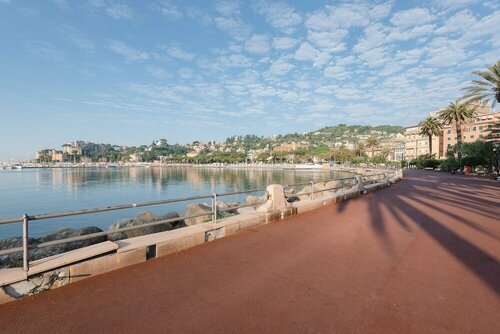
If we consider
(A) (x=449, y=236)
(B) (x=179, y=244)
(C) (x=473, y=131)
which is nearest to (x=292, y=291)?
(B) (x=179, y=244)

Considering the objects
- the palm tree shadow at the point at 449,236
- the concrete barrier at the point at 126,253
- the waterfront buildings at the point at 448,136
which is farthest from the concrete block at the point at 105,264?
the waterfront buildings at the point at 448,136

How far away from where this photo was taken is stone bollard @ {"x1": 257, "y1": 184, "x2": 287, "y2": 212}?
8969 millimetres

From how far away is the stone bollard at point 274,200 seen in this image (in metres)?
8.97

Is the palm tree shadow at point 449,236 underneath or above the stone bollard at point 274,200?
underneath

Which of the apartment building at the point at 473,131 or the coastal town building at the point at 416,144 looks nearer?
the apartment building at the point at 473,131

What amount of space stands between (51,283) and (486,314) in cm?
588

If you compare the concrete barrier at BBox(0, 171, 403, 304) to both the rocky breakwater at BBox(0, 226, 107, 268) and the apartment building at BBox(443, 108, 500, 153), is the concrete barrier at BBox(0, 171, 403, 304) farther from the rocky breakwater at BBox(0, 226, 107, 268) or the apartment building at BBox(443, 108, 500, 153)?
the apartment building at BBox(443, 108, 500, 153)

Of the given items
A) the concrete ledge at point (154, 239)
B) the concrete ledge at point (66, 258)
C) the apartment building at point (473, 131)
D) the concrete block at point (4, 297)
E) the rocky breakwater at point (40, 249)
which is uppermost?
the apartment building at point (473, 131)

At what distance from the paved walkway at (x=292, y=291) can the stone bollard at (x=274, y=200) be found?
1964 mm

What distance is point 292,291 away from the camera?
4203 mm

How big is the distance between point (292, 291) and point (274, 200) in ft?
16.4

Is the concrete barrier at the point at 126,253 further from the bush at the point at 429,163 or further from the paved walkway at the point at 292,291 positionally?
the bush at the point at 429,163

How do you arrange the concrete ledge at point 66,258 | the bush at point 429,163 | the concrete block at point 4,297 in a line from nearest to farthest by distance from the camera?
1. the concrete block at point 4,297
2. the concrete ledge at point 66,258
3. the bush at point 429,163

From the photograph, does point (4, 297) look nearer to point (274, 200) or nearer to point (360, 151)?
point (274, 200)
